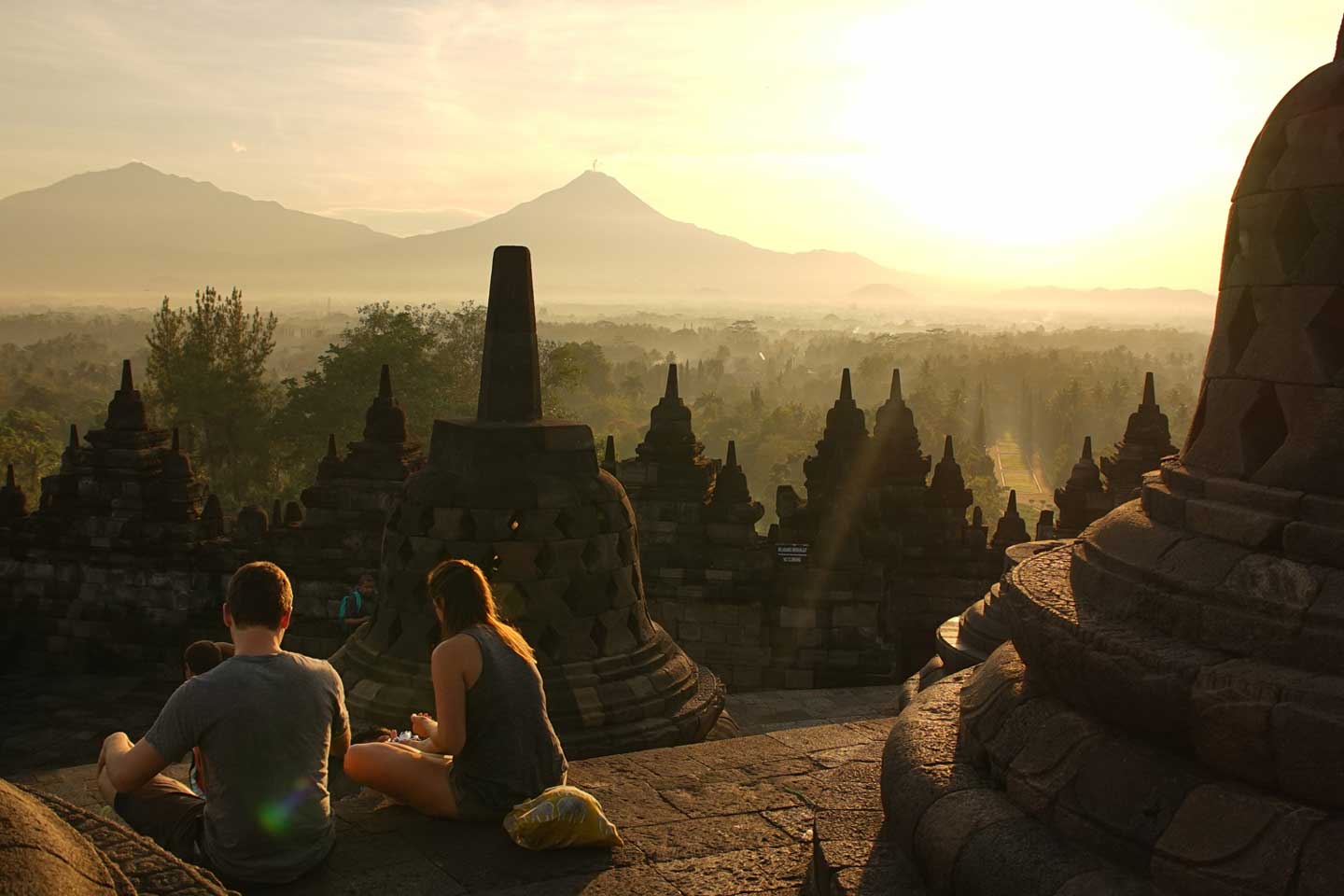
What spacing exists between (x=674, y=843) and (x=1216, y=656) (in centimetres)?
239

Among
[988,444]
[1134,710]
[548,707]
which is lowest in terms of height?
[988,444]

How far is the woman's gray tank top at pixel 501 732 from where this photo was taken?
4668 mm

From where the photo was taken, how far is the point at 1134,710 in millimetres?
3238

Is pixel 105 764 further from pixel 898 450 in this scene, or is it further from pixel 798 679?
pixel 898 450

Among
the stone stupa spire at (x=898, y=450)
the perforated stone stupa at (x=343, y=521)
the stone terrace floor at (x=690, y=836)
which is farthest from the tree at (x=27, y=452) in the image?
the stone terrace floor at (x=690, y=836)

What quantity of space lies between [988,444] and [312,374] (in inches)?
3518

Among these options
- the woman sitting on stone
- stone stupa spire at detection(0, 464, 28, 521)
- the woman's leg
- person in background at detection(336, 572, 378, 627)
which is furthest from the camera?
stone stupa spire at detection(0, 464, 28, 521)

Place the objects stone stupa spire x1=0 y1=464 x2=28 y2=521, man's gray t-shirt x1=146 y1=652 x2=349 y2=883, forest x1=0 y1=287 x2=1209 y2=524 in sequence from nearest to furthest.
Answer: man's gray t-shirt x1=146 y1=652 x2=349 y2=883, stone stupa spire x1=0 y1=464 x2=28 y2=521, forest x1=0 y1=287 x2=1209 y2=524

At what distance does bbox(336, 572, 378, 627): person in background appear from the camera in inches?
487

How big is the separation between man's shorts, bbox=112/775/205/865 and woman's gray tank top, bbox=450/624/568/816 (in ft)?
3.40

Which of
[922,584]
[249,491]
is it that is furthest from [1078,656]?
[249,491]

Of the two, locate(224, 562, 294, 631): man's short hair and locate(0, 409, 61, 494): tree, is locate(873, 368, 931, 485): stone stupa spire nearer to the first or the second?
locate(224, 562, 294, 631): man's short hair

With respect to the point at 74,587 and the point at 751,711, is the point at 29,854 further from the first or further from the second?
the point at 74,587

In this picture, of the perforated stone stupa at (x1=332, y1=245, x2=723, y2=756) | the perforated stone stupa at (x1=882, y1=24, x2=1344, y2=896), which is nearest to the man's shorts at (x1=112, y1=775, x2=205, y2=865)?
the perforated stone stupa at (x1=332, y1=245, x2=723, y2=756)
